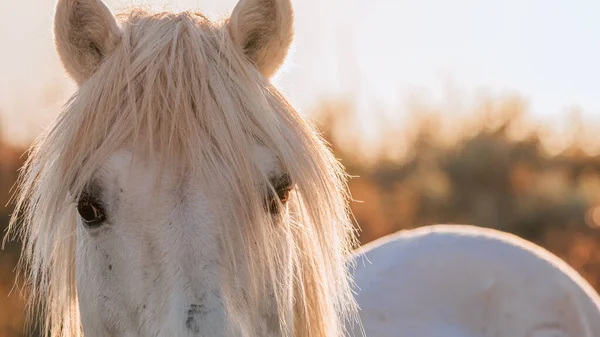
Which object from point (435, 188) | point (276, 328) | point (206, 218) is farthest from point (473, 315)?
point (435, 188)

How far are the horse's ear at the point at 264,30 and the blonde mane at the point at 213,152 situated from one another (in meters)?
0.05

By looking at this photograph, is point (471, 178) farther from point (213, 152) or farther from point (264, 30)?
point (213, 152)

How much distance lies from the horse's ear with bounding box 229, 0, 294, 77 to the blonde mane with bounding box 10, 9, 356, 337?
1.9 inches

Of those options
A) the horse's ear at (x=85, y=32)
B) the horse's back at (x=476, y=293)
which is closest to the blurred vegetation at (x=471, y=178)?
the horse's back at (x=476, y=293)

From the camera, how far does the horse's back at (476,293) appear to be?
8.66ft

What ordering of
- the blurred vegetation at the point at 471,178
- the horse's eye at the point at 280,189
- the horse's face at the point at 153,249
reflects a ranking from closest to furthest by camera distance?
the horse's face at the point at 153,249 < the horse's eye at the point at 280,189 < the blurred vegetation at the point at 471,178

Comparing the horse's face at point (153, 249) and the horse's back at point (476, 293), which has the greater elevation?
the horse's face at point (153, 249)

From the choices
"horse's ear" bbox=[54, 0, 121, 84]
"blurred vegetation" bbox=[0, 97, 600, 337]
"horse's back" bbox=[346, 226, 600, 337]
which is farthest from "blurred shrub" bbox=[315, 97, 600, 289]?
"horse's ear" bbox=[54, 0, 121, 84]

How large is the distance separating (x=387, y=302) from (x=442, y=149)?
608cm

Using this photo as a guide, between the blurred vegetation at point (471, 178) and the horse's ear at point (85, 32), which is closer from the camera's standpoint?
the horse's ear at point (85, 32)

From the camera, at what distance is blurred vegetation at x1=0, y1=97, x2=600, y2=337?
24.3ft

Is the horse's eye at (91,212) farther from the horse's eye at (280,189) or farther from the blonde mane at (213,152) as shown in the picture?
the horse's eye at (280,189)

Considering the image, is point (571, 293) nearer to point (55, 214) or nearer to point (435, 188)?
point (55, 214)

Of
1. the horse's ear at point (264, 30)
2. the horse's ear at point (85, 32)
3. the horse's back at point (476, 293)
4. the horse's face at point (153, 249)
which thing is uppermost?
the horse's ear at point (85, 32)
